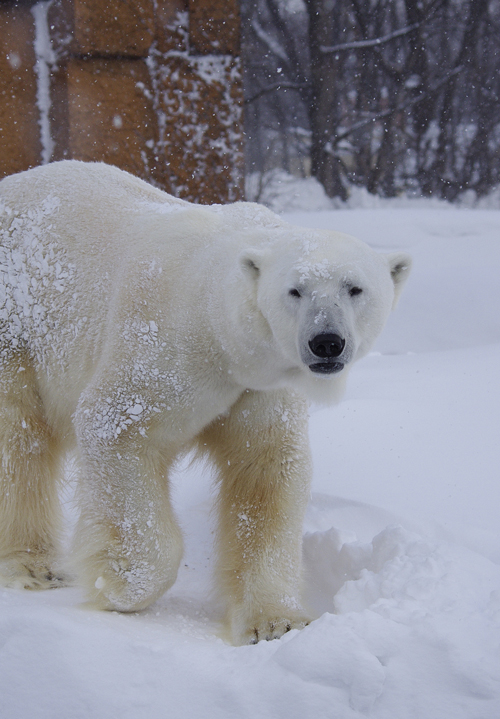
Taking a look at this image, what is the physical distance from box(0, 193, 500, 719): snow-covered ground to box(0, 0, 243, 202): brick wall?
1.74m

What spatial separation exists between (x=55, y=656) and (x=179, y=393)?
65 cm

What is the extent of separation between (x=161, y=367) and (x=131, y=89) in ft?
9.65

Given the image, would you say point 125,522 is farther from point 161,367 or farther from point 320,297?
point 320,297

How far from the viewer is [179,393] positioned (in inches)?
72.9

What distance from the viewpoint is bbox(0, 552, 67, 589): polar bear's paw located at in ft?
7.28

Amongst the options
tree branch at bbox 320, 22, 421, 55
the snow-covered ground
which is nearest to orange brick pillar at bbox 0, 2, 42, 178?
the snow-covered ground

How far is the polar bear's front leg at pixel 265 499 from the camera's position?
2.01 meters

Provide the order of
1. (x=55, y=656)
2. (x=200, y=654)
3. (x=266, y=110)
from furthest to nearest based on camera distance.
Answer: (x=266, y=110)
(x=200, y=654)
(x=55, y=656)

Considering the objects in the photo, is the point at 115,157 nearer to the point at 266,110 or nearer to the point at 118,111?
the point at 118,111

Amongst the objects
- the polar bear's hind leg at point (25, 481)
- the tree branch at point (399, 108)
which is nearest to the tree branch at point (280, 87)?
the tree branch at point (399, 108)

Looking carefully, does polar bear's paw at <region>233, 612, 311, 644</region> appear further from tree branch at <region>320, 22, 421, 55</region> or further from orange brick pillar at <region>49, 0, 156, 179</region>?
tree branch at <region>320, 22, 421, 55</region>

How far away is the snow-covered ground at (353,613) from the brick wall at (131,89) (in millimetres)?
1740

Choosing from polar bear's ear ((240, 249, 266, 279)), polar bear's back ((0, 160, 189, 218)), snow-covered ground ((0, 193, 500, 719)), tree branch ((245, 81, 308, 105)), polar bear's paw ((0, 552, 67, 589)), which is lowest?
polar bear's paw ((0, 552, 67, 589))

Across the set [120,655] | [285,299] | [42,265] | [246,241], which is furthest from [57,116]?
[120,655]
